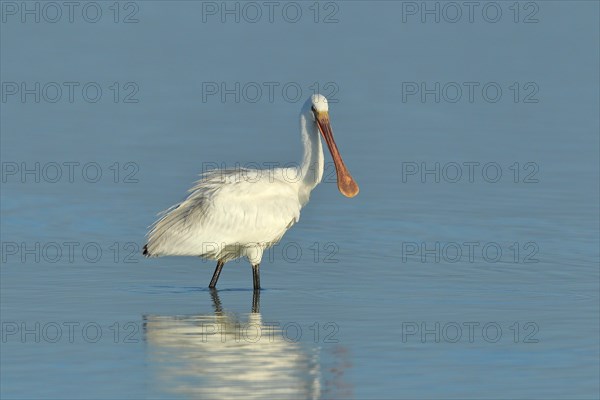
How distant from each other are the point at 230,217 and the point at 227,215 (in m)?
0.04

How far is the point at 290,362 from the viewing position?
43.8 feet

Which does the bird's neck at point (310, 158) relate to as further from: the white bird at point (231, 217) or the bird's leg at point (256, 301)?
the bird's leg at point (256, 301)

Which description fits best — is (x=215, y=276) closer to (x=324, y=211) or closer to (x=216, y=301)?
(x=216, y=301)

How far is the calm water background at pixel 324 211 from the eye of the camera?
43.4 feet

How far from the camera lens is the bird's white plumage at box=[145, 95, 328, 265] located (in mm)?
16391

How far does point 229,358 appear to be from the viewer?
43.9 ft

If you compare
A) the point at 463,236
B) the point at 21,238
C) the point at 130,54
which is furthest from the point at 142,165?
the point at 130,54

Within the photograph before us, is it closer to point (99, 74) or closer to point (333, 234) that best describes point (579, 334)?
point (333, 234)

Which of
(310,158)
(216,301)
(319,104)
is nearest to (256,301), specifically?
(216,301)

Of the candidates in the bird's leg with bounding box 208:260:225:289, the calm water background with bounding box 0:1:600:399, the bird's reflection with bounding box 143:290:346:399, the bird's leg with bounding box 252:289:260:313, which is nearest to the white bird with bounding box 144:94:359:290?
the bird's leg with bounding box 208:260:225:289

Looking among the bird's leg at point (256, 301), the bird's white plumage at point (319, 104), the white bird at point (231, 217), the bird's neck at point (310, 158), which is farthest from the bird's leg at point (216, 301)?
the bird's white plumage at point (319, 104)

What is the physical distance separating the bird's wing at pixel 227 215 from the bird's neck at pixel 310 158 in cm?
32

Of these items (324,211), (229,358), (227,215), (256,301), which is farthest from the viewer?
(324,211)

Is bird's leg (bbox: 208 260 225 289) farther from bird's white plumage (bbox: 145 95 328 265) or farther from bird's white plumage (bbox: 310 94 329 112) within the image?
bird's white plumage (bbox: 310 94 329 112)
